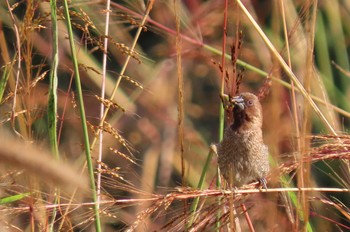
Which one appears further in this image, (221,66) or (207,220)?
(221,66)

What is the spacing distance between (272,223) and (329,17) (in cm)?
258

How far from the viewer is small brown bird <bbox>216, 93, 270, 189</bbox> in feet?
9.94

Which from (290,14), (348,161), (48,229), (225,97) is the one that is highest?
(290,14)

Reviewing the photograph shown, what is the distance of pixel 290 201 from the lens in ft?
6.97

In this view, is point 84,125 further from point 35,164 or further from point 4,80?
point 35,164

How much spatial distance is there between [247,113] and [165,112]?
5.28 ft

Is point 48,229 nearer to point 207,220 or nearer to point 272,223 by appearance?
point 207,220

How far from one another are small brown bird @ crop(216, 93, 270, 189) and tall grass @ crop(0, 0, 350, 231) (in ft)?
0.28

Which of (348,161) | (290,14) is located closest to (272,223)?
(348,161)

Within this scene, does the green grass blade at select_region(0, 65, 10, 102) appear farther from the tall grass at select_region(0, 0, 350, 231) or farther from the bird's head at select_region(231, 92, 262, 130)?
the bird's head at select_region(231, 92, 262, 130)

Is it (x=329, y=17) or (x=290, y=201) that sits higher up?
(x=329, y=17)

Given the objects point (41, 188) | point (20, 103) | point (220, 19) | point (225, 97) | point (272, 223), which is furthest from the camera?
point (220, 19)

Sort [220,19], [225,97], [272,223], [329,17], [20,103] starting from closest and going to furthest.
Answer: [272,223] → [20,103] → [225,97] → [329,17] → [220,19]

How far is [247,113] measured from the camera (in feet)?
10.2
